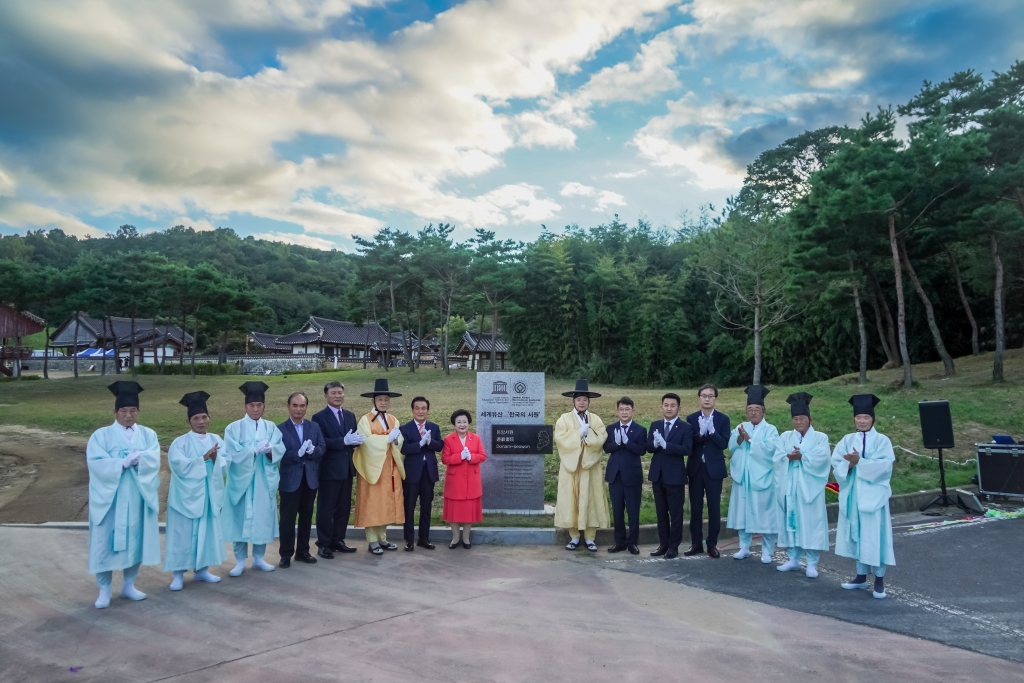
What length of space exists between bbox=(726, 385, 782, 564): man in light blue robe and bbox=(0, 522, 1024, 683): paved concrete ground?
597mm

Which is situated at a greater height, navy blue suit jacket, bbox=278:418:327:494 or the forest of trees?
the forest of trees

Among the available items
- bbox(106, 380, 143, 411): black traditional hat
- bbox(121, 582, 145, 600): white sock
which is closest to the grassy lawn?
bbox(121, 582, 145, 600): white sock

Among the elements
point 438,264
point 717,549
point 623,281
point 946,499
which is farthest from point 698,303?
point 717,549

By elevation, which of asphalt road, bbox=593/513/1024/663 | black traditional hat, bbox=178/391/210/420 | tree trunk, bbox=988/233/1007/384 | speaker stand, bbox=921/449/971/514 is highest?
tree trunk, bbox=988/233/1007/384

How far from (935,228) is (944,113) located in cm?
360

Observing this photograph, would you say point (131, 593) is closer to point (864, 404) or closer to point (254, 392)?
point (254, 392)

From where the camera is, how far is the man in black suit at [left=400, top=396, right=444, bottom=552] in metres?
→ 6.89

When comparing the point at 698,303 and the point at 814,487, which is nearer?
the point at 814,487

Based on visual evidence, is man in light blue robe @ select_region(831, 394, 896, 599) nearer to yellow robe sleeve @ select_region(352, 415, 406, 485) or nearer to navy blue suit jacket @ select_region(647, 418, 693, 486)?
navy blue suit jacket @ select_region(647, 418, 693, 486)

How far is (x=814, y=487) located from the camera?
6.21 metres

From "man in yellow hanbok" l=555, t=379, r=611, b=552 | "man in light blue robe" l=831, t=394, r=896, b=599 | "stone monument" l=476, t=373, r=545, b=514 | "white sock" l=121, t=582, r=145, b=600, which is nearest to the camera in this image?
"white sock" l=121, t=582, r=145, b=600

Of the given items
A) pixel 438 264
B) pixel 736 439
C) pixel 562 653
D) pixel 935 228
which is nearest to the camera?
pixel 562 653

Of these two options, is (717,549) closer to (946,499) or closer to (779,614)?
(779,614)

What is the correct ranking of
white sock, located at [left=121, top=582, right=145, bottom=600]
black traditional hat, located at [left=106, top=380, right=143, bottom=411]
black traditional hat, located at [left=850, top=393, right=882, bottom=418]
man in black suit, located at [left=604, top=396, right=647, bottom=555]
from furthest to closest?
man in black suit, located at [left=604, top=396, right=647, bottom=555]
black traditional hat, located at [left=850, top=393, right=882, bottom=418]
black traditional hat, located at [left=106, top=380, right=143, bottom=411]
white sock, located at [left=121, top=582, right=145, bottom=600]
